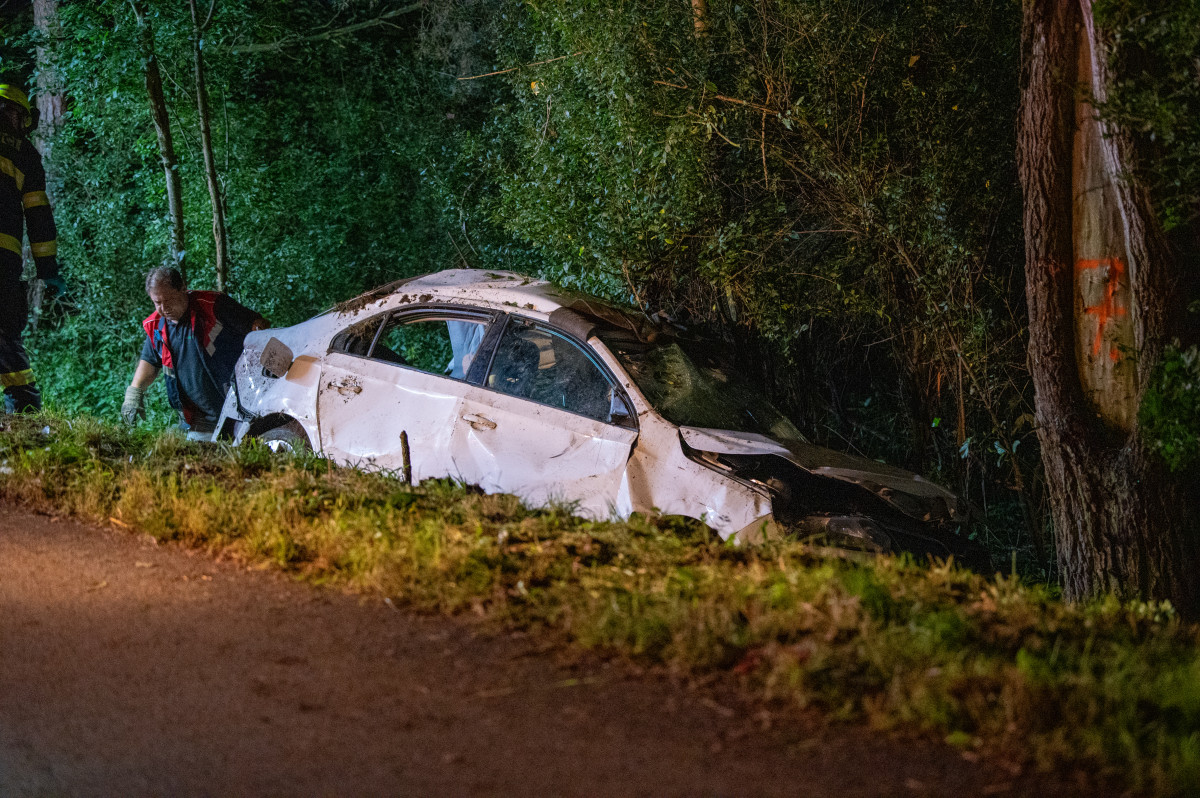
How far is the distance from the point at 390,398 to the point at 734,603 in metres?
3.67

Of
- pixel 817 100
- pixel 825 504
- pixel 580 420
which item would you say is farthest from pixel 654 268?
pixel 825 504

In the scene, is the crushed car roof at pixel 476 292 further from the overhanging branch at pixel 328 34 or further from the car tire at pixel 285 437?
the overhanging branch at pixel 328 34

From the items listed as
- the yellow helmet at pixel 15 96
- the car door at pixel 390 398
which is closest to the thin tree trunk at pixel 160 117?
the yellow helmet at pixel 15 96

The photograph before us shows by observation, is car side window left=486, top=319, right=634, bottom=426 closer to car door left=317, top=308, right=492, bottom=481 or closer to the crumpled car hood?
car door left=317, top=308, right=492, bottom=481

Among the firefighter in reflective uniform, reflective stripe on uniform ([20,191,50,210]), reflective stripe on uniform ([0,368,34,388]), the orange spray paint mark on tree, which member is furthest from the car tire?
the orange spray paint mark on tree

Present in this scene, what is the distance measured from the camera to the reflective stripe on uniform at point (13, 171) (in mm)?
8352

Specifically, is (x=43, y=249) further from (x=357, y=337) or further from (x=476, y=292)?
(x=476, y=292)

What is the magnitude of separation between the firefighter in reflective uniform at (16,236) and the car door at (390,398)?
9.75ft

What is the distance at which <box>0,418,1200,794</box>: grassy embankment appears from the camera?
2994mm

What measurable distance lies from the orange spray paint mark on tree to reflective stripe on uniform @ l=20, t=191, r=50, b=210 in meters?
7.88

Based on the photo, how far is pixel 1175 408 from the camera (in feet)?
17.7

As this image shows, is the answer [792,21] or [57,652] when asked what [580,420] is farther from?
[792,21]

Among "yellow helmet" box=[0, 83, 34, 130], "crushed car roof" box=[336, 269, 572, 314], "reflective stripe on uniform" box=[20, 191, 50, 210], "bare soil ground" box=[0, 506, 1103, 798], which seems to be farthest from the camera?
"reflective stripe on uniform" box=[20, 191, 50, 210]

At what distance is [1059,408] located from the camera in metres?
5.88
